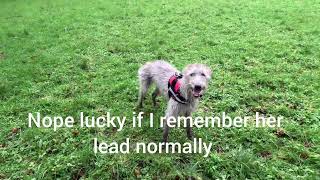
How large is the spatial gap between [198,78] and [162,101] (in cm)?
259

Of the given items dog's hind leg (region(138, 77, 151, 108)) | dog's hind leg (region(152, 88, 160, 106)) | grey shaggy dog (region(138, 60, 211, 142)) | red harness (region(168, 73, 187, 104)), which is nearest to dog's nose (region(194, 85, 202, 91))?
grey shaggy dog (region(138, 60, 211, 142))

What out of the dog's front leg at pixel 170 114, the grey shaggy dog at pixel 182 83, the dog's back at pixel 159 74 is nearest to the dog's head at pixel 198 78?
the grey shaggy dog at pixel 182 83

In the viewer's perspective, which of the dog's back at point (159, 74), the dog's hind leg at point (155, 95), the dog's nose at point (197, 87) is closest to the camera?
the dog's nose at point (197, 87)

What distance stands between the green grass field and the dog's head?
1.23 metres

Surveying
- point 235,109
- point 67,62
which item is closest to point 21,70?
point 67,62

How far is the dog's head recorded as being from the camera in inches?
192

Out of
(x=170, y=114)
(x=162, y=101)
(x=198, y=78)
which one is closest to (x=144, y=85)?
(x=162, y=101)

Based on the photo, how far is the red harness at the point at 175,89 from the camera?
18.1 feet

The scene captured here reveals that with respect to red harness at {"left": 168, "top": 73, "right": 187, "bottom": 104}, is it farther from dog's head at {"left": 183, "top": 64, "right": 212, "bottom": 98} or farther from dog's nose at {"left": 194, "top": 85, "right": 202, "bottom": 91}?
dog's nose at {"left": 194, "top": 85, "right": 202, "bottom": 91}

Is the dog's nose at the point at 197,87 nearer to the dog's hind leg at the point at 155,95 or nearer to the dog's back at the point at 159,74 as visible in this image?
the dog's back at the point at 159,74

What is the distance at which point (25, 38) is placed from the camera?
1246 cm

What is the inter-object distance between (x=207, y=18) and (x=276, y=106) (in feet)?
25.3

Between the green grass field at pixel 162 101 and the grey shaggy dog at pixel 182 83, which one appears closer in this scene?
the grey shaggy dog at pixel 182 83

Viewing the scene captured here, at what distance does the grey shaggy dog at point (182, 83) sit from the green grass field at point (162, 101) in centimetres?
53
